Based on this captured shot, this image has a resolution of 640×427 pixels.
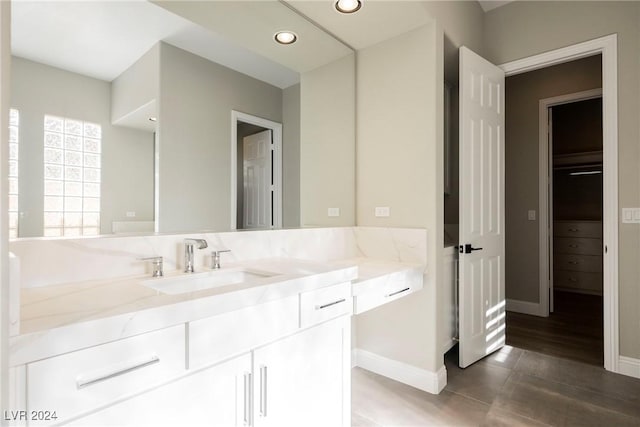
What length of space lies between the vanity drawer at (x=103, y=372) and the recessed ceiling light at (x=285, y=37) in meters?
1.71

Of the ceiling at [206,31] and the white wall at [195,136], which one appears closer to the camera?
the ceiling at [206,31]

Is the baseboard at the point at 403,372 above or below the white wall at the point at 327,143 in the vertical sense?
below

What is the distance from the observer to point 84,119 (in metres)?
1.19

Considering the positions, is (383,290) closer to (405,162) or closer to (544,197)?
(405,162)

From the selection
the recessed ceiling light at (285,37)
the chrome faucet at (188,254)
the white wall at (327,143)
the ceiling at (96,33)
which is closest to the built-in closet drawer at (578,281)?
the white wall at (327,143)

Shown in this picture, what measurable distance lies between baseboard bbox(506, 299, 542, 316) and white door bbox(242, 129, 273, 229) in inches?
120

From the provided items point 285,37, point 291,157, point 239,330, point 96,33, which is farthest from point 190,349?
point 285,37

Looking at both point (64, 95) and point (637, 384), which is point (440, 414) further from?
point (64, 95)

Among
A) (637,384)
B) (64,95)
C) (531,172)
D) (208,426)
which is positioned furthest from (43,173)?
(531,172)

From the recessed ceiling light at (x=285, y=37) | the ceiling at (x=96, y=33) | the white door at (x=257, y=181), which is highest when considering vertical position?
the recessed ceiling light at (x=285, y=37)

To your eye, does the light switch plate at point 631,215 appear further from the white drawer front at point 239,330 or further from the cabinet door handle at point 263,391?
the cabinet door handle at point 263,391

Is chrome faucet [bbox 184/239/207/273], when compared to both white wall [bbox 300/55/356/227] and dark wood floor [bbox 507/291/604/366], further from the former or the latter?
dark wood floor [bbox 507/291/604/366]

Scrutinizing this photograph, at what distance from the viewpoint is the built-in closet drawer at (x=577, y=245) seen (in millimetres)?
4215

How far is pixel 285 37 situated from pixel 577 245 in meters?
4.59
